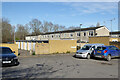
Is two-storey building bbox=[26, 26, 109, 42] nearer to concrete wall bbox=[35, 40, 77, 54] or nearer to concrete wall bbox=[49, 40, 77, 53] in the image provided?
concrete wall bbox=[49, 40, 77, 53]

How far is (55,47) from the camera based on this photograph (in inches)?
806

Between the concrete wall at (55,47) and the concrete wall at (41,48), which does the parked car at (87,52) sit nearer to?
the concrete wall at (55,47)

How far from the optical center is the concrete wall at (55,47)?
62.1 ft

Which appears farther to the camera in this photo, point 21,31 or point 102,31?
point 21,31

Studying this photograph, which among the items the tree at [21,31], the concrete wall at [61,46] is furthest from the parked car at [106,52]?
the tree at [21,31]

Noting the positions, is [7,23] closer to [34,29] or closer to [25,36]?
[34,29]

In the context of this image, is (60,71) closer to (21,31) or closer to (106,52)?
(106,52)

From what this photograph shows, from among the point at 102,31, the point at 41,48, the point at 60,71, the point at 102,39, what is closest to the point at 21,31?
the point at 102,31

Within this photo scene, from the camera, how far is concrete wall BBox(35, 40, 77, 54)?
62.1 feet

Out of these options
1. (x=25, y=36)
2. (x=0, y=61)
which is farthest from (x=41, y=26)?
(x=0, y=61)

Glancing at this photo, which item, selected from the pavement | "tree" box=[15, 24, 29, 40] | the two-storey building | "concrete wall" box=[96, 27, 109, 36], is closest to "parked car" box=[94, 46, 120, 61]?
the pavement

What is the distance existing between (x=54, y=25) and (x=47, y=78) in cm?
7030

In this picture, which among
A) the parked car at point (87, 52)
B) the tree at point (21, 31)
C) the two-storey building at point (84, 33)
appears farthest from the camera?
the tree at point (21, 31)

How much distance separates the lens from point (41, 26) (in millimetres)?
67000
